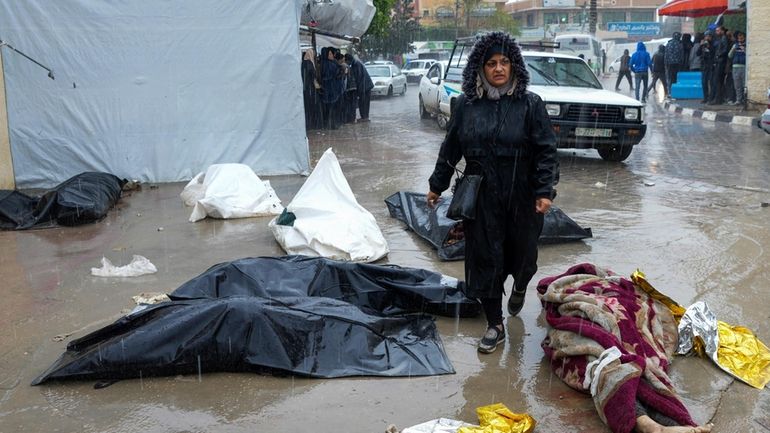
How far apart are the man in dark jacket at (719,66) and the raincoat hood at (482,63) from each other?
668 inches

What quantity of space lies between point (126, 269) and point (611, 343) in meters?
4.02

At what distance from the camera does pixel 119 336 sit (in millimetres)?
4090

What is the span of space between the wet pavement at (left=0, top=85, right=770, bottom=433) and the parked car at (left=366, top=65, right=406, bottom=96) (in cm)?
1896

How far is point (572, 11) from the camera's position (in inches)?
3361

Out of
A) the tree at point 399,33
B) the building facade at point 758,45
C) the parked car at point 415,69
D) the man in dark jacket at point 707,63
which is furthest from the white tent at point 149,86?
the tree at point 399,33

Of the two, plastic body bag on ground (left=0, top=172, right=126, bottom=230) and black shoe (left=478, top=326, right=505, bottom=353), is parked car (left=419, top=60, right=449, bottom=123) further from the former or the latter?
black shoe (left=478, top=326, right=505, bottom=353)

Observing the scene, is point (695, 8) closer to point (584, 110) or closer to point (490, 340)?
point (584, 110)

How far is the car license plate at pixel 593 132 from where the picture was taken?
11.2 meters

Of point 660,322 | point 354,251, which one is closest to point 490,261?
point 660,322

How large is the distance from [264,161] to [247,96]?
96cm

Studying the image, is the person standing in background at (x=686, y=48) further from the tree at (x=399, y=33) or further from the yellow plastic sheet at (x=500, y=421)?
the tree at (x=399, y=33)

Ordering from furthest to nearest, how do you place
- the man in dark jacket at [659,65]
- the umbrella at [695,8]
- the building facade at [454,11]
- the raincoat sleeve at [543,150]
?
the building facade at [454,11], the man in dark jacket at [659,65], the umbrella at [695,8], the raincoat sleeve at [543,150]

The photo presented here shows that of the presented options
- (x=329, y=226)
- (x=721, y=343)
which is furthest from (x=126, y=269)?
(x=721, y=343)

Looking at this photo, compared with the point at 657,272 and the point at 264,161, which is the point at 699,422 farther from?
the point at 264,161
